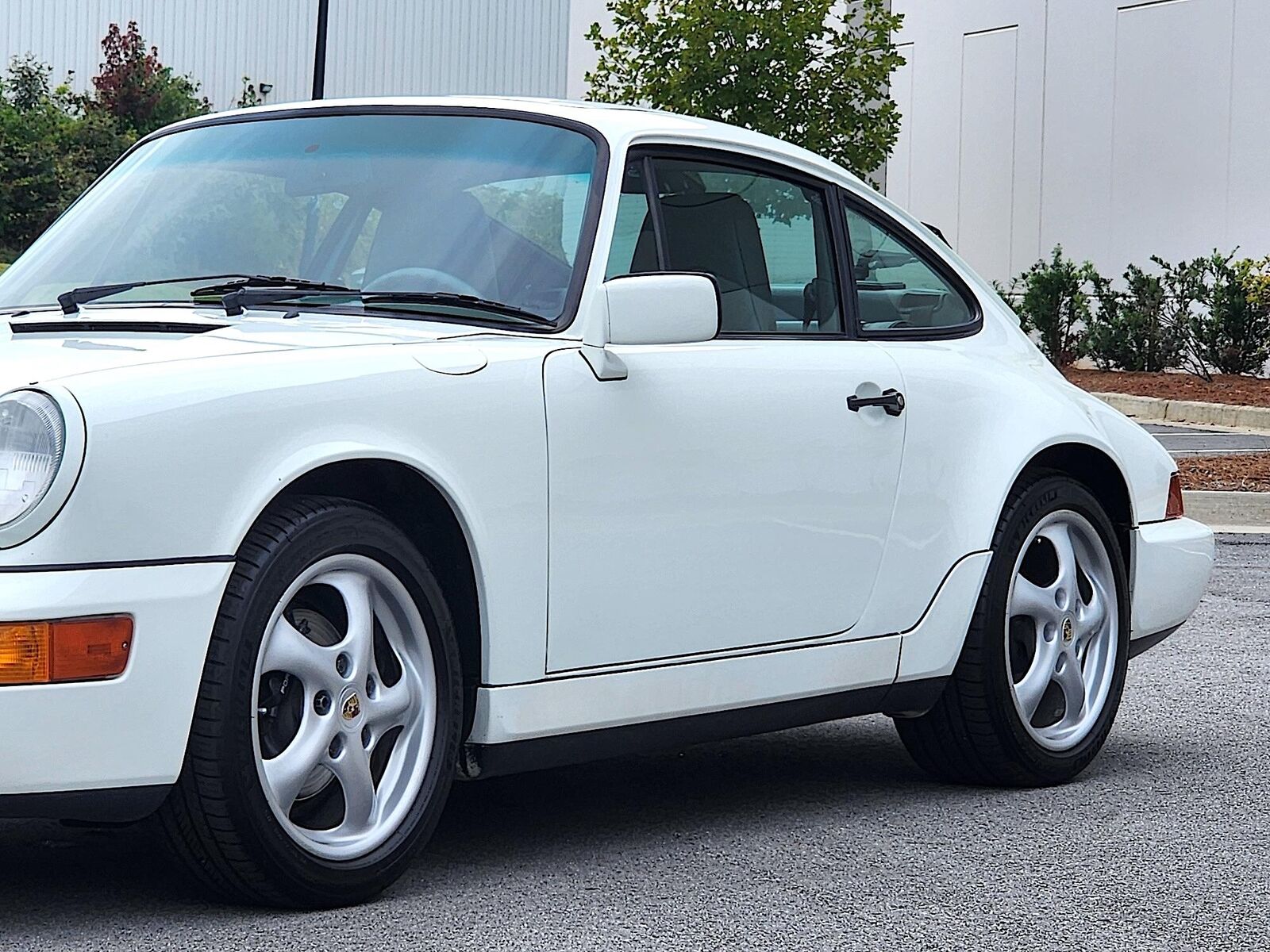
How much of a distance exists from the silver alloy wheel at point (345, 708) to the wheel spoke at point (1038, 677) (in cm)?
194

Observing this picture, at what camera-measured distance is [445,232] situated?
14.3 ft

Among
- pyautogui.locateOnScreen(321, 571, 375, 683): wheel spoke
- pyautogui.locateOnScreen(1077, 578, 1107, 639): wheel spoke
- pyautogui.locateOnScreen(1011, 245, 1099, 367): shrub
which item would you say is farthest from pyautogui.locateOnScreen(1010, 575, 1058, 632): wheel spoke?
pyautogui.locateOnScreen(1011, 245, 1099, 367): shrub

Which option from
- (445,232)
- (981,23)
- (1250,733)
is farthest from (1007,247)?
(445,232)

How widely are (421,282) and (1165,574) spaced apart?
2.44 meters

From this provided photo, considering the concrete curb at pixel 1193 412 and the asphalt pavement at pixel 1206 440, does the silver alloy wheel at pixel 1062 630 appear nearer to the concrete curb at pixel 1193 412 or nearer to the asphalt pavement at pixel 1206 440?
the asphalt pavement at pixel 1206 440

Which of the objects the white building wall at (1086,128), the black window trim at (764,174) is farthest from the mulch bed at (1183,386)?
the black window trim at (764,174)

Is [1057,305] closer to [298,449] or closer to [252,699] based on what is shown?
[298,449]

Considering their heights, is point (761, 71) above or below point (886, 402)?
above

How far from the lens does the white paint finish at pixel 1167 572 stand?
559 cm

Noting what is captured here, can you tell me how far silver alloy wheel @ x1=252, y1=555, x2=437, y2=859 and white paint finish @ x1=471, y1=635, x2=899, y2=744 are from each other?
0.18 m

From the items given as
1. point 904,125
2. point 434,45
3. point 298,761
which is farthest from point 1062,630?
point 434,45

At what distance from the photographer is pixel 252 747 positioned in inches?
141

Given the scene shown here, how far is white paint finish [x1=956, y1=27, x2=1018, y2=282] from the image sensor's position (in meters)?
29.9

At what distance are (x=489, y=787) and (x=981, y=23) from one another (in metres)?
26.9
